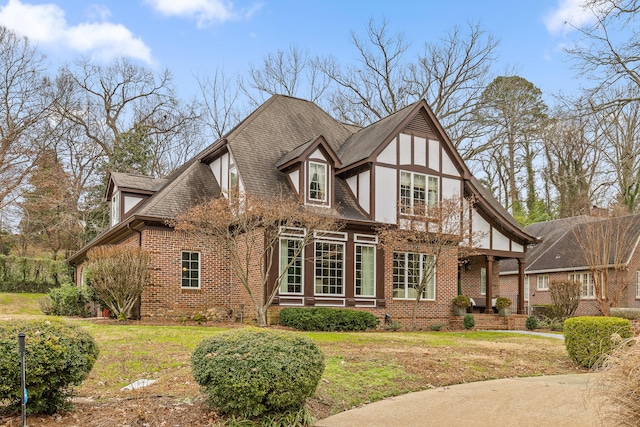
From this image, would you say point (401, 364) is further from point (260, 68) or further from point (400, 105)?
point (260, 68)

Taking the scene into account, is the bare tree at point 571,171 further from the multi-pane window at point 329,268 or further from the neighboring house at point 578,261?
the multi-pane window at point 329,268

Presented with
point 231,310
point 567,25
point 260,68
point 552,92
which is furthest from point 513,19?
point 260,68

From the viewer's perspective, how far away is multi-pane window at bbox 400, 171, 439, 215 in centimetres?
2125

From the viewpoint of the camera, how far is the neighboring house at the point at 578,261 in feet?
82.0

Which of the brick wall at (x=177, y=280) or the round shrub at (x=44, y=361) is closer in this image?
the round shrub at (x=44, y=361)

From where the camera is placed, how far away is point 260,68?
3641 centimetres

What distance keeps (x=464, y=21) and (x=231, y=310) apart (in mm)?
22145

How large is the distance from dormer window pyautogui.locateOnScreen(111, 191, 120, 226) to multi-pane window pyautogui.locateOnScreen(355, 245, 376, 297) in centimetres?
897

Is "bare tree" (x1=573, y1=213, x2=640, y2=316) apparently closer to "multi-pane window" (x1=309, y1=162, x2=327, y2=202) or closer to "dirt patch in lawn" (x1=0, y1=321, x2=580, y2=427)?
"dirt patch in lawn" (x1=0, y1=321, x2=580, y2=427)

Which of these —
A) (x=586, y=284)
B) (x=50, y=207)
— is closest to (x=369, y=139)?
(x=586, y=284)

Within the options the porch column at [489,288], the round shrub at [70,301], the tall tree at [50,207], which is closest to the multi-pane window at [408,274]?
the porch column at [489,288]

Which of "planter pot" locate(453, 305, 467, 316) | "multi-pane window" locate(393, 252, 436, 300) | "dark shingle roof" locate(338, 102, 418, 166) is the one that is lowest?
"planter pot" locate(453, 305, 467, 316)

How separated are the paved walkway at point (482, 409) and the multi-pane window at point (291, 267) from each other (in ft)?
33.8

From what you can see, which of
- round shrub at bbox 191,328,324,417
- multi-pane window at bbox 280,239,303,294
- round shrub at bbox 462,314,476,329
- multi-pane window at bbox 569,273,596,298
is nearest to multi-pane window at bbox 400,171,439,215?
round shrub at bbox 462,314,476,329
